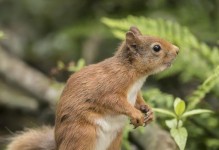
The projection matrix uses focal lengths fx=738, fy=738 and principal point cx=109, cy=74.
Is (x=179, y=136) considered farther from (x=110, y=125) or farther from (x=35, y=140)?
(x=35, y=140)

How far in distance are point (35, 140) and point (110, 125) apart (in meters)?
0.74

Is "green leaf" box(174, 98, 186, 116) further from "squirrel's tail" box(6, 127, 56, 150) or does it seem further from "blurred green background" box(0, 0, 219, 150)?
"squirrel's tail" box(6, 127, 56, 150)

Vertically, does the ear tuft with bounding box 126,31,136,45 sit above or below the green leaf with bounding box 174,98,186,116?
above

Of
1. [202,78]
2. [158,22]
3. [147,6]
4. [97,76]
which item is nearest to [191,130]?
[202,78]

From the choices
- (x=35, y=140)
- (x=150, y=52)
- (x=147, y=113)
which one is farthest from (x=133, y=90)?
(x=35, y=140)

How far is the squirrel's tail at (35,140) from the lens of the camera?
15.2 feet

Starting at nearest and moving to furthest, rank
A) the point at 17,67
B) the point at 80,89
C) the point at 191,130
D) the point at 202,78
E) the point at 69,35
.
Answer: the point at 80,89 → the point at 191,130 → the point at 202,78 → the point at 17,67 → the point at 69,35

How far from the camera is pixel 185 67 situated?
582 centimetres

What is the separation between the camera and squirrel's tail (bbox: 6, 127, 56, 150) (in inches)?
182

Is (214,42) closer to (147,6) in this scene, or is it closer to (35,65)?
(147,6)

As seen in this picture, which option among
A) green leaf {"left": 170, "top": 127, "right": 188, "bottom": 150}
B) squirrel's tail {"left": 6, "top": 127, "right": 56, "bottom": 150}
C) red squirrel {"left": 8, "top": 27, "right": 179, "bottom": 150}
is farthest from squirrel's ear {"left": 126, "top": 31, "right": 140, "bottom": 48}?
squirrel's tail {"left": 6, "top": 127, "right": 56, "bottom": 150}

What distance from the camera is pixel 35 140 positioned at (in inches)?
185

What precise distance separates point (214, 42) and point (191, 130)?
2.20m

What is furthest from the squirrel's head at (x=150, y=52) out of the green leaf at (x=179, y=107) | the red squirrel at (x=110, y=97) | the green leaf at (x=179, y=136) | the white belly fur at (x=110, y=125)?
the green leaf at (x=179, y=136)
